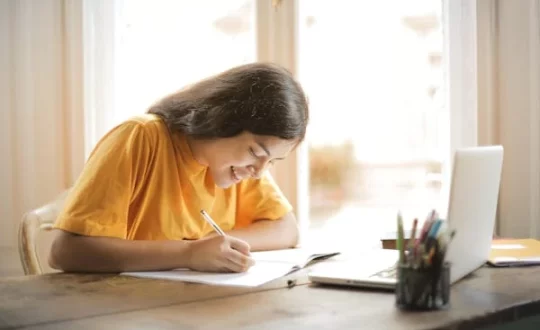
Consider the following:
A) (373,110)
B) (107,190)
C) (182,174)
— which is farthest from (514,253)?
(373,110)

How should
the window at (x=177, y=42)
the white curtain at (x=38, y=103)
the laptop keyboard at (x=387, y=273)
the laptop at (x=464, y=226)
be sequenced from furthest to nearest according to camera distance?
the window at (x=177, y=42), the white curtain at (x=38, y=103), the laptop keyboard at (x=387, y=273), the laptop at (x=464, y=226)

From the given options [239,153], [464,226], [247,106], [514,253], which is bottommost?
[514,253]

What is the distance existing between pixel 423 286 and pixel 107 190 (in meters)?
0.75

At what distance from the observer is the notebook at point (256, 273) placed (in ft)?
4.59

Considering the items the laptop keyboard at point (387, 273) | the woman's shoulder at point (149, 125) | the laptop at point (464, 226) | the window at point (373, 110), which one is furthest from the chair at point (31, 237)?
the window at point (373, 110)

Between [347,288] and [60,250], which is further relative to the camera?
[60,250]

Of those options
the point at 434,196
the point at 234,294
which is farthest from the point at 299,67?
the point at 234,294

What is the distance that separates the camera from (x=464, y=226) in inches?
49.6

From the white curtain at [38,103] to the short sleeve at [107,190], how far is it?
2.60ft

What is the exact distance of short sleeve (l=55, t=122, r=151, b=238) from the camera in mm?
1544

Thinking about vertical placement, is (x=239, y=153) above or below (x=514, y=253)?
above

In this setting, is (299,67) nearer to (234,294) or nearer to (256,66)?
(256,66)

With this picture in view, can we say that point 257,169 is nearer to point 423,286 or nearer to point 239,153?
point 239,153

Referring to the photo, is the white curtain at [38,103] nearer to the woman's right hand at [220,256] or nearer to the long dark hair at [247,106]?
the long dark hair at [247,106]
